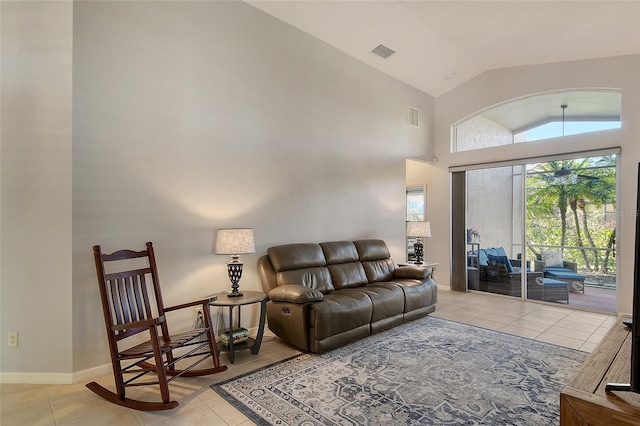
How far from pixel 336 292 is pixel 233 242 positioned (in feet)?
4.43

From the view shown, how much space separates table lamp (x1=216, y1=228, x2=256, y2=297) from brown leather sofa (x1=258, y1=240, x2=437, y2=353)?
16.9 inches

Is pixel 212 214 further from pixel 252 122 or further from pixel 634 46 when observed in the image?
pixel 634 46

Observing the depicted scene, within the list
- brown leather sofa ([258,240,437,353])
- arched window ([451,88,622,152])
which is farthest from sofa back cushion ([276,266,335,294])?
arched window ([451,88,622,152])

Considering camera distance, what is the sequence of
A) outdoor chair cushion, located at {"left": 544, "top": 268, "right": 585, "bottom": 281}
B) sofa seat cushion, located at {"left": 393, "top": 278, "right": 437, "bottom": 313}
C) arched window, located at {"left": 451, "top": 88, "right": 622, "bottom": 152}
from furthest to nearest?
outdoor chair cushion, located at {"left": 544, "top": 268, "right": 585, "bottom": 281} < arched window, located at {"left": 451, "top": 88, "right": 622, "bottom": 152} < sofa seat cushion, located at {"left": 393, "top": 278, "right": 437, "bottom": 313}

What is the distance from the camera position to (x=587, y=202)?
4906mm

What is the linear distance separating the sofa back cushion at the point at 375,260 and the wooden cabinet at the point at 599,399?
3.12 m

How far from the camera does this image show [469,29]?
14.5 feet

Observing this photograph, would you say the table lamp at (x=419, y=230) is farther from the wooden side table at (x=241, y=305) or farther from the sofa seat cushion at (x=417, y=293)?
the wooden side table at (x=241, y=305)

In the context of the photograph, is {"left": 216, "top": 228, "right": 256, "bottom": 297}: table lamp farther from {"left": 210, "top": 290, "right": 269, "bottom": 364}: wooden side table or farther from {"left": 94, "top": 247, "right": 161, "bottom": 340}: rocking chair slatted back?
{"left": 94, "top": 247, "right": 161, "bottom": 340}: rocking chair slatted back

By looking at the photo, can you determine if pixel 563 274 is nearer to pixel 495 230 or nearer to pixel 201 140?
pixel 495 230

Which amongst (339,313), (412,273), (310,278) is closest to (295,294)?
(339,313)

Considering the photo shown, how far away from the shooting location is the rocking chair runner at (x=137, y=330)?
2311mm

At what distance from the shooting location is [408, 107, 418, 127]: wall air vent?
6.09 metres

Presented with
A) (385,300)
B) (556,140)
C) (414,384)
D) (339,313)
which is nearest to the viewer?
(414,384)
